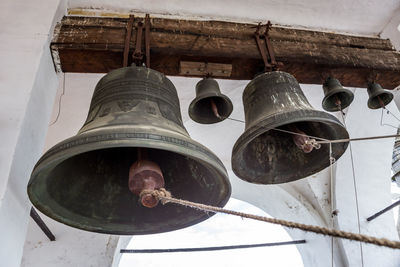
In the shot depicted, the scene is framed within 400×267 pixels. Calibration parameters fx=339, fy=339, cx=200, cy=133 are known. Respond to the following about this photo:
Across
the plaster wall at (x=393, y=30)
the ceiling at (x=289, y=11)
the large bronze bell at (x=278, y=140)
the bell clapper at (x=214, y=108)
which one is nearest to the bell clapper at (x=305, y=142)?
the large bronze bell at (x=278, y=140)

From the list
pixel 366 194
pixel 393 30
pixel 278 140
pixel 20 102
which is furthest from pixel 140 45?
pixel 366 194

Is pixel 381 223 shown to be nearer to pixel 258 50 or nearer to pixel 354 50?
pixel 354 50

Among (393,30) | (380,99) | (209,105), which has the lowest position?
(209,105)

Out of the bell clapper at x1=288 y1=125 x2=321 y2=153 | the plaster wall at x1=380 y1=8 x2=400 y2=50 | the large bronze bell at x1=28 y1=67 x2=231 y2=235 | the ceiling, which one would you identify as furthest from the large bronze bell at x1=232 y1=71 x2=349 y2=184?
the plaster wall at x1=380 y1=8 x2=400 y2=50

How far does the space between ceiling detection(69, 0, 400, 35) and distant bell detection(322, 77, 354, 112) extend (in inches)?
26.7

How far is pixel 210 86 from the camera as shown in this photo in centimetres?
175

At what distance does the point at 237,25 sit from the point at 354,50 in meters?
0.76

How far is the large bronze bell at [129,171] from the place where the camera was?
3.59ft

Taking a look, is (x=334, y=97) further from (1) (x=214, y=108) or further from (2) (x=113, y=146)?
(2) (x=113, y=146)

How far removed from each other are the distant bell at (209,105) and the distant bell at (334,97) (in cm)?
59

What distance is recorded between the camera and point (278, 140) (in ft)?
5.89

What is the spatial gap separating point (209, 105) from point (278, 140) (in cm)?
42

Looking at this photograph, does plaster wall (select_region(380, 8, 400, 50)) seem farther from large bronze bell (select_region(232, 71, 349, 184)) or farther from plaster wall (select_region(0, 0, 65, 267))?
plaster wall (select_region(0, 0, 65, 267))

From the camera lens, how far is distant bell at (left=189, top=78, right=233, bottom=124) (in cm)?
172
